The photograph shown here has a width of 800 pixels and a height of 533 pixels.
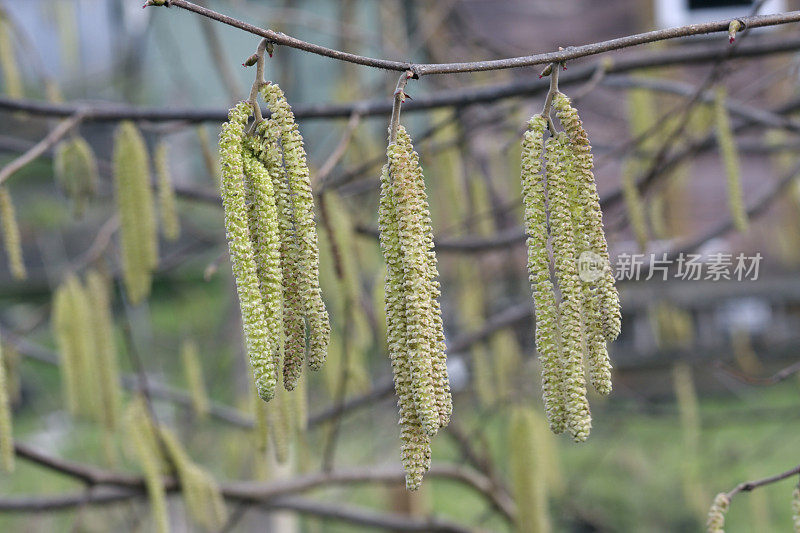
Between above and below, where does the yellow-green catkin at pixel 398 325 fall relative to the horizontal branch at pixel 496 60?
below

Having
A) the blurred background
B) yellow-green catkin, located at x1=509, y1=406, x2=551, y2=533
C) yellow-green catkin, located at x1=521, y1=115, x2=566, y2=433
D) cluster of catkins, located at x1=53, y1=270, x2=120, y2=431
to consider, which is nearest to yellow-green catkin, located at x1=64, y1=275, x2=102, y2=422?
cluster of catkins, located at x1=53, y1=270, x2=120, y2=431

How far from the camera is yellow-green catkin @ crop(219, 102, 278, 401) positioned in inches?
31.9

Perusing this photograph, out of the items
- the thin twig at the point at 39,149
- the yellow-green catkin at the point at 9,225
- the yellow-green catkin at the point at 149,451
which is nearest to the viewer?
the thin twig at the point at 39,149

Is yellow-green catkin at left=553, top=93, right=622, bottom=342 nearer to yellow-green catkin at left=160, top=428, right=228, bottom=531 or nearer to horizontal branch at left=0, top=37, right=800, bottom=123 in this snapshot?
horizontal branch at left=0, top=37, right=800, bottom=123

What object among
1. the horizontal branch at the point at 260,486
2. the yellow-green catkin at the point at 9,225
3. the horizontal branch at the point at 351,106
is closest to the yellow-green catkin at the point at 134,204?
the horizontal branch at the point at 351,106

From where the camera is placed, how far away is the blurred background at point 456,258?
6.68ft

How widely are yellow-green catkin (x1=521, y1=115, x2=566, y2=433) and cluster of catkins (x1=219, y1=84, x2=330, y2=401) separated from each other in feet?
0.69

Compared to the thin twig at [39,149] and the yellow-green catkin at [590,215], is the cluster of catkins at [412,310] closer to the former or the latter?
the yellow-green catkin at [590,215]

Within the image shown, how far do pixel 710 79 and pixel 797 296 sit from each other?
4.77 meters

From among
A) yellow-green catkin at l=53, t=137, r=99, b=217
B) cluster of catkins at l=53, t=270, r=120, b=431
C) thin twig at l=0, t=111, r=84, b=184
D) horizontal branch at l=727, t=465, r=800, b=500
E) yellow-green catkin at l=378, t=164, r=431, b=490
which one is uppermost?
yellow-green catkin at l=53, t=137, r=99, b=217

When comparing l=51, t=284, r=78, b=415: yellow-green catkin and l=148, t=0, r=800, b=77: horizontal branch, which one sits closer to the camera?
l=148, t=0, r=800, b=77: horizontal branch

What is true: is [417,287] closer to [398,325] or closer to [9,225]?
[398,325]

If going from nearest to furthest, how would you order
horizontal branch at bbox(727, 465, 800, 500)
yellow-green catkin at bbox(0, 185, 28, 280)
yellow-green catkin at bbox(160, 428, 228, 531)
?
horizontal branch at bbox(727, 465, 800, 500), yellow-green catkin at bbox(0, 185, 28, 280), yellow-green catkin at bbox(160, 428, 228, 531)

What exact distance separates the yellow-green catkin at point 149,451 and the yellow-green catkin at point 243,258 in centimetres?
103
